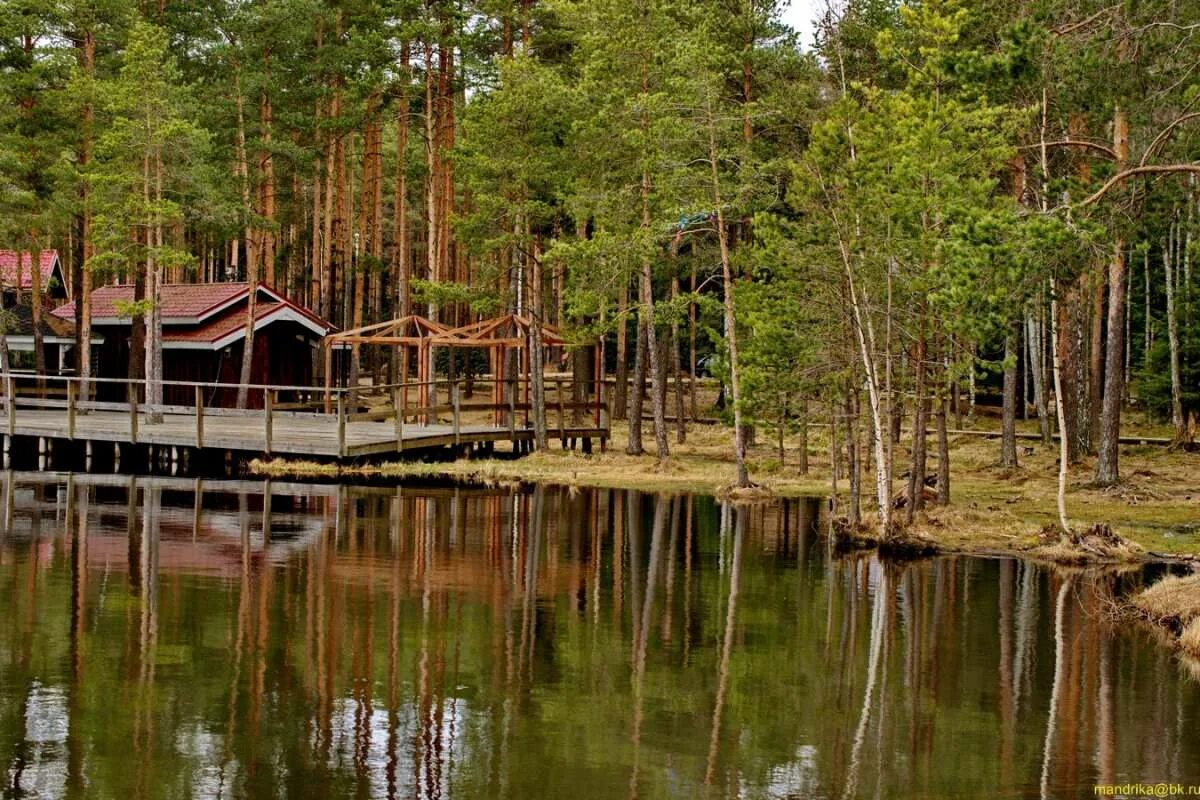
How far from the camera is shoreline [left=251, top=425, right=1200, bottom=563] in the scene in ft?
77.4

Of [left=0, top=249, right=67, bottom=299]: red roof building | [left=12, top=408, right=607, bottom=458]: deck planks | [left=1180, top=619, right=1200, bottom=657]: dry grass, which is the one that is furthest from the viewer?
[left=0, top=249, right=67, bottom=299]: red roof building

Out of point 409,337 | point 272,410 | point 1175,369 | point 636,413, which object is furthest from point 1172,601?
point 409,337

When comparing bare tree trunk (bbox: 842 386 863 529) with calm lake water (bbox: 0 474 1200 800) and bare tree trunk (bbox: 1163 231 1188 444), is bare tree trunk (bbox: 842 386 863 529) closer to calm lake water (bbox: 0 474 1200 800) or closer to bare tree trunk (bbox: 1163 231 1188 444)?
calm lake water (bbox: 0 474 1200 800)

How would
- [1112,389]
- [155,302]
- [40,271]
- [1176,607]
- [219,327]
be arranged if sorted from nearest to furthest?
[1176,607], [1112,389], [155,302], [219,327], [40,271]

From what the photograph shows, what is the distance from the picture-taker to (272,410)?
34.8 meters

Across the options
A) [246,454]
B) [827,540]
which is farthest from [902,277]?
[246,454]

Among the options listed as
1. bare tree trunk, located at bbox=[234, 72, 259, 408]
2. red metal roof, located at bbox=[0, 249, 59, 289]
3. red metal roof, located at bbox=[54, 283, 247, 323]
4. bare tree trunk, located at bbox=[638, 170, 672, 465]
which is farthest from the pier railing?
red metal roof, located at bbox=[0, 249, 59, 289]

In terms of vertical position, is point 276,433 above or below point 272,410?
below

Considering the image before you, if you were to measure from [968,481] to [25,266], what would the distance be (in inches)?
1764

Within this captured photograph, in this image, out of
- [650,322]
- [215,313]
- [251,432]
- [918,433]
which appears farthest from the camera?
[215,313]

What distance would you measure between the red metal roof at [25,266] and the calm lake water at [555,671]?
39.6m

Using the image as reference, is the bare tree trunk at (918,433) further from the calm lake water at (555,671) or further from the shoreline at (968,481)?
the calm lake water at (555,671)

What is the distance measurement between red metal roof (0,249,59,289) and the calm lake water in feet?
130

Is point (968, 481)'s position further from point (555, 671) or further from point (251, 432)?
point (555, 671)
